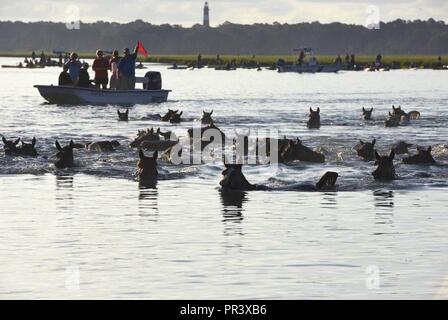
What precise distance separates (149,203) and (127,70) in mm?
28016

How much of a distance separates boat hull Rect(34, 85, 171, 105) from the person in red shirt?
Answer: 2.34 feet

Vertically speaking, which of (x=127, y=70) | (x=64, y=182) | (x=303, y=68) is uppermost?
(x=127, y=70)

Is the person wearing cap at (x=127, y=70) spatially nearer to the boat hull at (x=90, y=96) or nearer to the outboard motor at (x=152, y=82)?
the boat hull at (x=90, y=96)

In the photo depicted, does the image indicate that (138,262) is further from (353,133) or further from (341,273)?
(353,133)

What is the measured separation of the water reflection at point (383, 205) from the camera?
18516 millimetres

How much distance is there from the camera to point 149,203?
20562mm

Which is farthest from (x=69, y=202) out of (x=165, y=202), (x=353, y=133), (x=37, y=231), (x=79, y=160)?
(x=353, y=133)

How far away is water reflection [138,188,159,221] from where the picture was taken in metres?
19.0

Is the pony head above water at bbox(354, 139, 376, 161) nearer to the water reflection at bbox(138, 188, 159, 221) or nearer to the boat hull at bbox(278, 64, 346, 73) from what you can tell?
the water reflection at bbox(138, 188, 159, 221)

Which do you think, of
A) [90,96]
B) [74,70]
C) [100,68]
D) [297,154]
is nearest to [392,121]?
[100,68]

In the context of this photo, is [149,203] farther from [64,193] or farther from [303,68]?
[303,68]

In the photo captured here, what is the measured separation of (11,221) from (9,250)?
272 centimetres

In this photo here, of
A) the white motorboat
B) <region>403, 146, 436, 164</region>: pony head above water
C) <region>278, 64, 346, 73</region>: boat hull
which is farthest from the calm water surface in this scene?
<region>278, 64, 346, 73</region>: boat hull

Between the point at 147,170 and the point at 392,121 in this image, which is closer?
the point at 147,170
